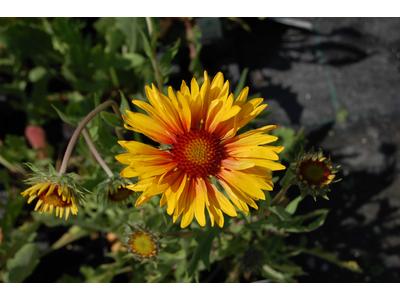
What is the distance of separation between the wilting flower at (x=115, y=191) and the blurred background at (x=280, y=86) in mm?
642

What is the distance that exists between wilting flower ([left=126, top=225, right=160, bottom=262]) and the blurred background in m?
0.74

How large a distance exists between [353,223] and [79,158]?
2045 mm

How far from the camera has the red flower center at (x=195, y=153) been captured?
3.55 ft

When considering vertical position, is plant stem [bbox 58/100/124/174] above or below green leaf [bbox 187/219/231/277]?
above

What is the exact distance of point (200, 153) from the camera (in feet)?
3.55

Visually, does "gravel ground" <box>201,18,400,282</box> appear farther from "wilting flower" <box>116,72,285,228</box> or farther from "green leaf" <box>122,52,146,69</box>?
"wilting flower" <box>116,72,285,228</box>

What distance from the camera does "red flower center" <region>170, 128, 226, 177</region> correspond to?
3.55ft

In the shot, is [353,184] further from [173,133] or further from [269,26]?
[173,133]

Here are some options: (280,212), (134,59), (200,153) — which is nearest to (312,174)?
(280,212)

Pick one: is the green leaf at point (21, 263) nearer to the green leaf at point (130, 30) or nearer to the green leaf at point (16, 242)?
the green leaf at point (16, 242)

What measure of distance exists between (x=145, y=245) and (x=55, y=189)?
394mm

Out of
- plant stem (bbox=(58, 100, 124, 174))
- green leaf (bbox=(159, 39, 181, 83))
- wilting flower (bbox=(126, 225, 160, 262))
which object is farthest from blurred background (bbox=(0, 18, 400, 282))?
wilting flower (bbox=(126, 225, 160, 262))

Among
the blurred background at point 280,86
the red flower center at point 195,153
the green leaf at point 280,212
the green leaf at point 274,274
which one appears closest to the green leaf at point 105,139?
the red flower center at point 195,153

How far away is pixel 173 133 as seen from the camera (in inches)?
41.9
